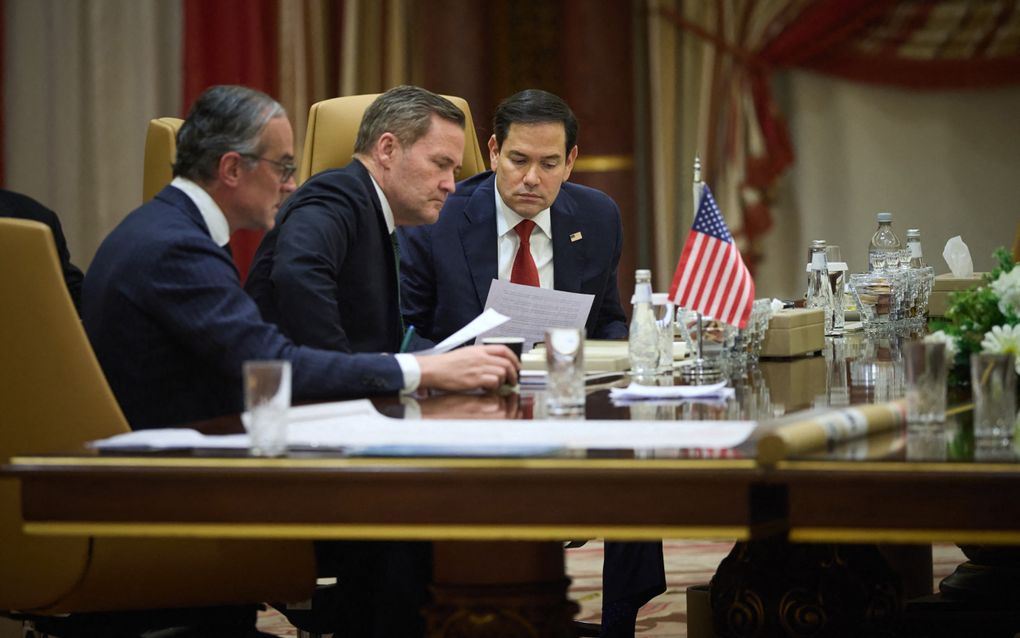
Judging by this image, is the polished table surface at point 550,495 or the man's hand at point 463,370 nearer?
the polished table surface at point 550,495

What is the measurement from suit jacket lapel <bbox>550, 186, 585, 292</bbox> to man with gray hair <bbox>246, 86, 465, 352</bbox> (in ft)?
2.32

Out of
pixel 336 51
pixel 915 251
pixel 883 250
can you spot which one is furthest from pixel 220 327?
pixel 336 51

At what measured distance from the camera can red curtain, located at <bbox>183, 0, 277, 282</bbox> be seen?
6.26m

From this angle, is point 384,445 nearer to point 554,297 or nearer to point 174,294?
point 174,294

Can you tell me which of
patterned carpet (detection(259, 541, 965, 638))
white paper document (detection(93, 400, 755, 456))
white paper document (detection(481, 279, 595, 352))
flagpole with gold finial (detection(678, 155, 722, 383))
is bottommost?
patterned carpet (detection(259, 541, 965, 638))

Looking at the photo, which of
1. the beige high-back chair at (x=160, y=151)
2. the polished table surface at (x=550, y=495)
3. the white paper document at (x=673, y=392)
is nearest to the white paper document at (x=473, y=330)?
the white paper document at (x=673, y=392)

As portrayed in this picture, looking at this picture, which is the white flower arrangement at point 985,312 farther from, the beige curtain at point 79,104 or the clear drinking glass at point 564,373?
the beige curtain at point 79,104

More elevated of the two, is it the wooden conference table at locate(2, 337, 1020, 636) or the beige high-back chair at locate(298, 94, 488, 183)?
the beige high-back chair at locate(298, 94, 488, 183)

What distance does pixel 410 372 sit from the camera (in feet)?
7.96

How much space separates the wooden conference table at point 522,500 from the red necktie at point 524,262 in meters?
2.16

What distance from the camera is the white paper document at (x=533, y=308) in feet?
10.5

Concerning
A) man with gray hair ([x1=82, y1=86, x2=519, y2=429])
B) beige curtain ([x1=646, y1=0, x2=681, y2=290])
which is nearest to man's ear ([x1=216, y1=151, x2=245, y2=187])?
man with gray hair ([x1=82, y1=86, x2=519, y2=429])

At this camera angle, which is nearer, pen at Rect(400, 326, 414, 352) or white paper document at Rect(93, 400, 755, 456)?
white paper document at Rect(93, 400, 755, 456)

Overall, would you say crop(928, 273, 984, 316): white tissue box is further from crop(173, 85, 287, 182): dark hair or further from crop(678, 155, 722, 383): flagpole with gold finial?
crop(173, 85, 287, 182): dark hair
